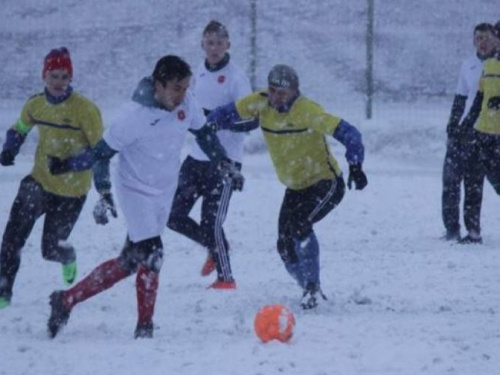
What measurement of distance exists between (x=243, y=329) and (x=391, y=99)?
1257 cm

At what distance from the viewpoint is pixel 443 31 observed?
1975 cm

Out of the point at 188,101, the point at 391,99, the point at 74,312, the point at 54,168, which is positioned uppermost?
the point at 188,101

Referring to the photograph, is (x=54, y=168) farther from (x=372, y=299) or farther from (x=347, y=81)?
(x=347, y=81)

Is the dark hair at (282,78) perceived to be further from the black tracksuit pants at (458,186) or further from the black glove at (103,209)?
the black tracksuit pants at (458,186)

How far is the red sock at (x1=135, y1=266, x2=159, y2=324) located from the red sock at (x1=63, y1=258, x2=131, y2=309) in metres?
0.19

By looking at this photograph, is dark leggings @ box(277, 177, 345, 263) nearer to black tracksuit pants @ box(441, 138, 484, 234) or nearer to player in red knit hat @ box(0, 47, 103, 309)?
player in red knit hat @ box(0, 47, 103, 309)

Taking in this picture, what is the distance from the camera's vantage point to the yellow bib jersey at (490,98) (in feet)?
30.1

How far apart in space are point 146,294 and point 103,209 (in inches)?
21.1

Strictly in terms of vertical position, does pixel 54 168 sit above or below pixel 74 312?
above

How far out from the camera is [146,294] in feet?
19.3

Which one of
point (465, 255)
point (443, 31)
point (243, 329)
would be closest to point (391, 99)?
point (443, 31)

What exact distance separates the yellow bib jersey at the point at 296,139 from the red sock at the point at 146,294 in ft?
4.69

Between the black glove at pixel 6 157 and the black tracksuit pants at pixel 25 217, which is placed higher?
the black glove at pixel 6 157

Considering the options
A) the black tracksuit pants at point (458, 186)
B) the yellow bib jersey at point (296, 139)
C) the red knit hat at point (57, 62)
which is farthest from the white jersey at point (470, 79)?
the red knit hat at point (57, 62)
